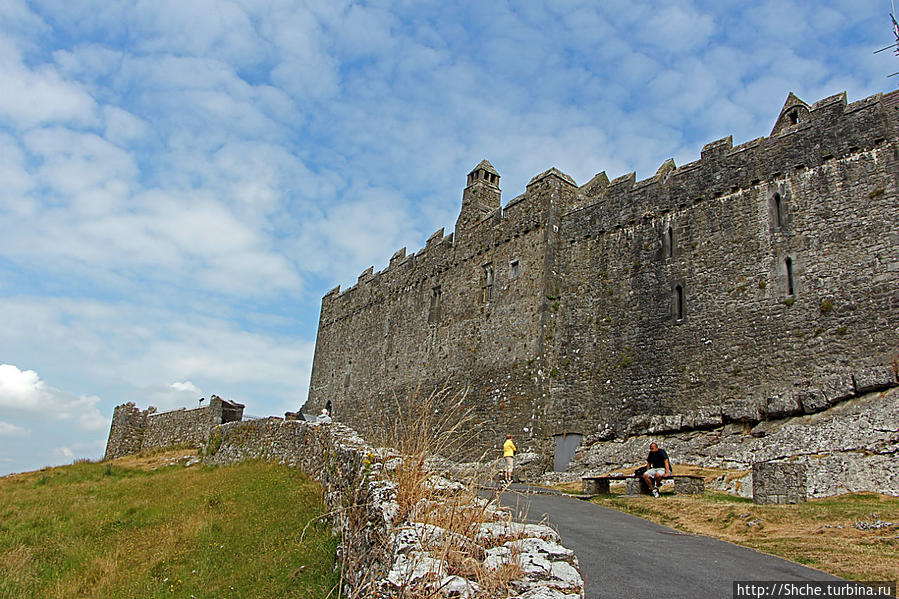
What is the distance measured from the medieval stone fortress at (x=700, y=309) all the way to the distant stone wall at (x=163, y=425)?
0.21 metres

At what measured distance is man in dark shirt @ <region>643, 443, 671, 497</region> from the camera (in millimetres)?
13641

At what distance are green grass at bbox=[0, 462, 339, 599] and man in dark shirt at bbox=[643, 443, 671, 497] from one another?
6.88 metres

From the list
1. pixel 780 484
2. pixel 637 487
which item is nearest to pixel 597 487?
pixel 637 487

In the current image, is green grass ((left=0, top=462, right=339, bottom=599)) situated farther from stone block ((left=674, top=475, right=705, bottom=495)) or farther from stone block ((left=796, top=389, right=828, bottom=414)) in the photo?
stone block ((left=796, top=389, right=828, bottom=414))

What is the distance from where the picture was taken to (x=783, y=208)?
658 inches

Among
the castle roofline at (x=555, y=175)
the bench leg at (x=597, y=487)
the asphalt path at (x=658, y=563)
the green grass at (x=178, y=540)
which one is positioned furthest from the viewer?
the castle roofline at (x=555, y=175)

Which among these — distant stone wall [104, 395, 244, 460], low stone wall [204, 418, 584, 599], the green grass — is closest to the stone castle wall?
the green grass

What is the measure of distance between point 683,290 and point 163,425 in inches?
878

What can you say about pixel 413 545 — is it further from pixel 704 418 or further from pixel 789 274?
pixel 789 274

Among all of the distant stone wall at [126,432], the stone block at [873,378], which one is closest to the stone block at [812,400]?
the stone block at [873,378]

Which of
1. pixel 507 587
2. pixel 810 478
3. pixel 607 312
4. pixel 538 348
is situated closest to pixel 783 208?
pixel 607 312

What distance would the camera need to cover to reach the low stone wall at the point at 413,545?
4.43 metres

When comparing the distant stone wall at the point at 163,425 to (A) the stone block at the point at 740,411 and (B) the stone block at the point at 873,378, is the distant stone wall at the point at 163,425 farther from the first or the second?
(B) the stone block at the point at 873,378

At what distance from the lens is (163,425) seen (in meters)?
28.8
